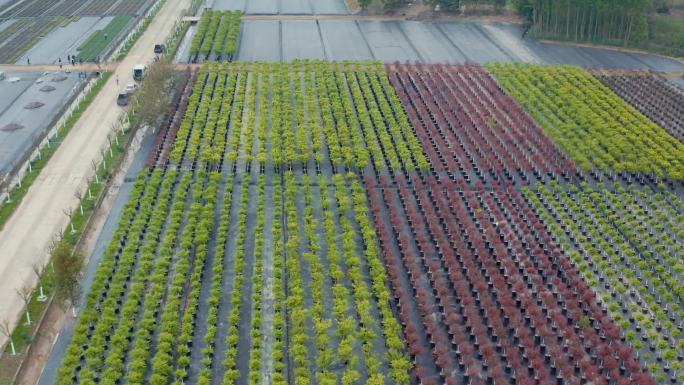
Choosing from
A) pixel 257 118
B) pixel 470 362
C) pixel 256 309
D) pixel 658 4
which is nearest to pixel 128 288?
pixel 256 309

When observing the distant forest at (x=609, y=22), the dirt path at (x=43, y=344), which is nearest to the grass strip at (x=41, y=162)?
the dirt path at (x=43, y=344)

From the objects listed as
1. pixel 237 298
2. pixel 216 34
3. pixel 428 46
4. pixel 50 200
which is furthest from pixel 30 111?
pixel 428 46

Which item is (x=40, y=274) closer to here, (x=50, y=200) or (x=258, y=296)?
(x=50, y=200)

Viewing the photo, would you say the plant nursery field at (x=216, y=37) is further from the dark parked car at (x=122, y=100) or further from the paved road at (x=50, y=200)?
the dark parked car at (x=122, y=100)

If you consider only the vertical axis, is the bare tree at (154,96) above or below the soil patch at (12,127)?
above

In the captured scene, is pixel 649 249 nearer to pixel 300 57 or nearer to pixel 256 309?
pixel 256 309
